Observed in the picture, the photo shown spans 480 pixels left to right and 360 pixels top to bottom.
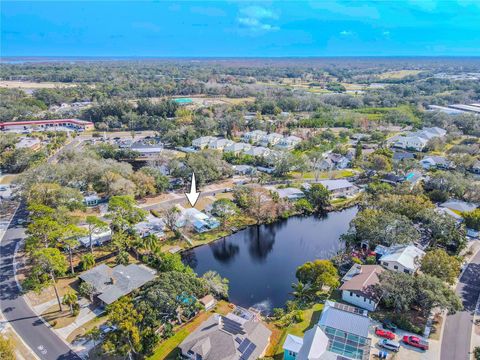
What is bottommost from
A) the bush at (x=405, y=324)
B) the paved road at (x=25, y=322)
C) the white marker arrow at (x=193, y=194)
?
the paved road at (x=25, y=322)

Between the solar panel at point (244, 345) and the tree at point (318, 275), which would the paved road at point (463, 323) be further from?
the solar panel at point (244, 345)

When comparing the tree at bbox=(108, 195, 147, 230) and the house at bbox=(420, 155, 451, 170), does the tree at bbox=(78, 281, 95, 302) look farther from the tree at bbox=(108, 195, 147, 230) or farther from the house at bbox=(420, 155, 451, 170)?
the house at bbox=(420, 155, 451, 170)

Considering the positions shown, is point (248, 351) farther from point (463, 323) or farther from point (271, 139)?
point (271, 139)

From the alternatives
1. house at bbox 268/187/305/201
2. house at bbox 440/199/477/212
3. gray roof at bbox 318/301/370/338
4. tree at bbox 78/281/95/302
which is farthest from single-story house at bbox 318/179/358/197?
tree at bbox 78/281/95/302

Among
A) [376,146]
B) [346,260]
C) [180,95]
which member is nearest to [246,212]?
[346,260]

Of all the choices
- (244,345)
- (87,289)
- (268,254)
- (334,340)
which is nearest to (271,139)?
(268,254)

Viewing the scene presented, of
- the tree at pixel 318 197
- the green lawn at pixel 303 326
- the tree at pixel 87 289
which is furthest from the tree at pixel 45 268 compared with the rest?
the tree at pixel 318 197
